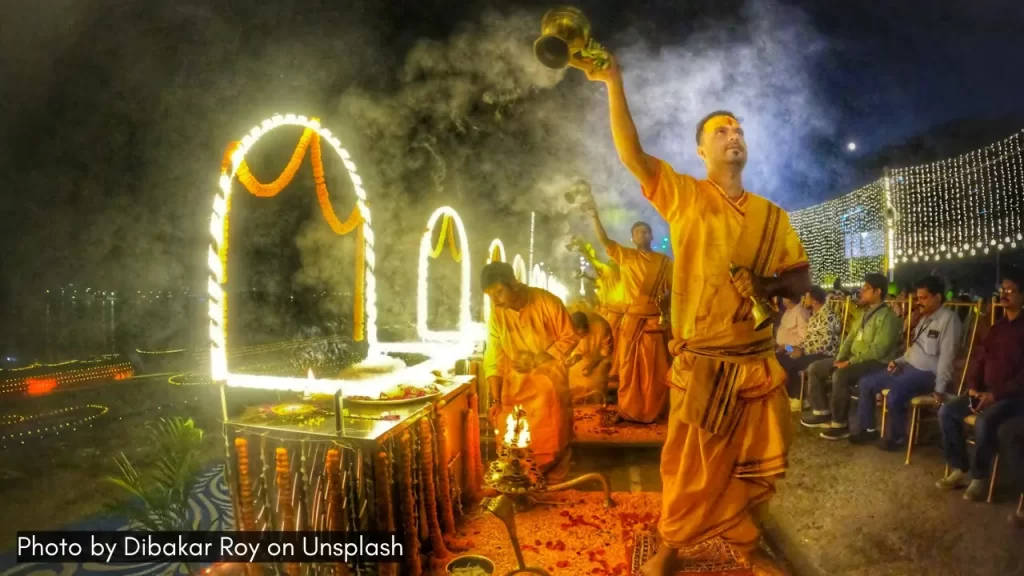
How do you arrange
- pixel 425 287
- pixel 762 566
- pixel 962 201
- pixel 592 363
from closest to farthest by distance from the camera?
1. pixel 762 566
2. pixel 425 287
3. pixel 592 363
4. pixel 962 201

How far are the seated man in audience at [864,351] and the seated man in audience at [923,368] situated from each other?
0.35 m

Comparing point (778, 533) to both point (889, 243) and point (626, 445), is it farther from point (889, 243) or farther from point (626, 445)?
point (889, 243)

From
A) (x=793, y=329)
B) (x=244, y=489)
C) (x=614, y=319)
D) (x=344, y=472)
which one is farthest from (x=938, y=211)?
(x=244, y=489)

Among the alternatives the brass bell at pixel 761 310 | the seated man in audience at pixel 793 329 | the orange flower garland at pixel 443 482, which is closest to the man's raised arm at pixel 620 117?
the brass bell at pixel 761 310

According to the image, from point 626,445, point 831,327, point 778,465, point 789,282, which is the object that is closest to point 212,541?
point 778,465

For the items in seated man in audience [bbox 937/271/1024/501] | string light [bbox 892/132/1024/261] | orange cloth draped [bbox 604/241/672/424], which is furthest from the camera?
string light [bbox 892/132/1024/261]

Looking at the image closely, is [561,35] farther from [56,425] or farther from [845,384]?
[56,425]

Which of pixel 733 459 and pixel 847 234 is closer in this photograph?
pixel 733 459

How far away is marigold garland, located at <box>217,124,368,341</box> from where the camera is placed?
3.36m

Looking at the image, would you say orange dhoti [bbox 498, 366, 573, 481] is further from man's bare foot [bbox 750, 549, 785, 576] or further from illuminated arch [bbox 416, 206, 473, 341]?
man's bare foot [bbox 750, 549, 785, 576]

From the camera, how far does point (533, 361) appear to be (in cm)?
514

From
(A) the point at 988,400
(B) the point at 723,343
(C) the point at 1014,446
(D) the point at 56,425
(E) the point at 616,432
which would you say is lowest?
(D) the point at 56,425

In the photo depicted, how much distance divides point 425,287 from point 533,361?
6.35 feet

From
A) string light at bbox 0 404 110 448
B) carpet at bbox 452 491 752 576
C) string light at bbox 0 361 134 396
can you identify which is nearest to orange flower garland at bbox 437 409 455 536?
carpet at bbox 452 491 752 576
